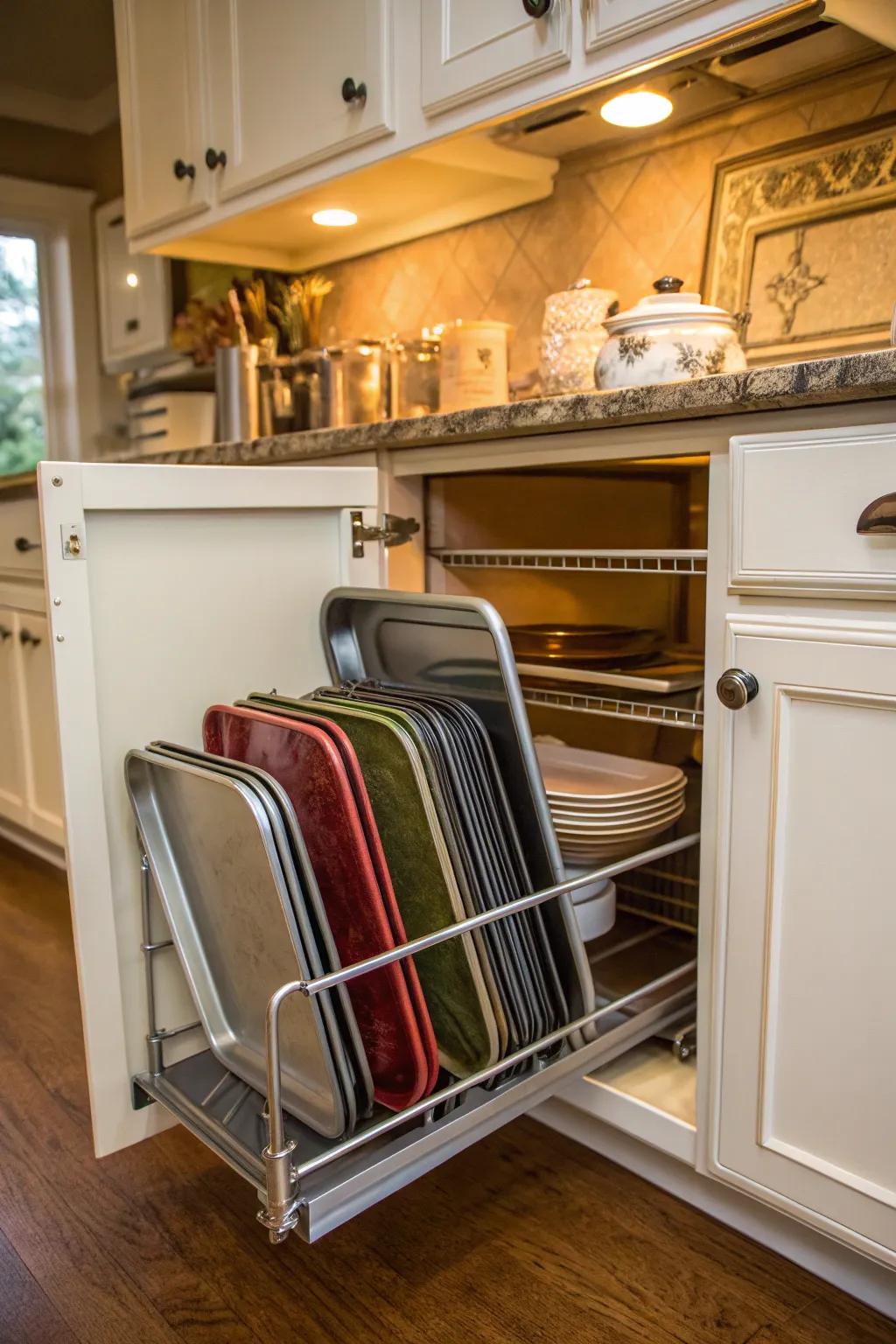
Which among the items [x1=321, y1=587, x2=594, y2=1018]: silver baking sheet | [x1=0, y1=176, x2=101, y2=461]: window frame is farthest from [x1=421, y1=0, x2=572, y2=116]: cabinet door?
[x1=0, y1=176, x2=101, y2=461]: window frame

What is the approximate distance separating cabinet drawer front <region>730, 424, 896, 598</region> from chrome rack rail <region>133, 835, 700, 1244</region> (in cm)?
32

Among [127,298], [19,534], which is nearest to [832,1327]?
[19,534]

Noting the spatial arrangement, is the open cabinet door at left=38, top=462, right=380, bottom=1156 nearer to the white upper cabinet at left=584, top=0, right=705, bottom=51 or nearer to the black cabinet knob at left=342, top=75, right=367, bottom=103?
the white upper cabinet at left=584, top=0, right=705, bottom=51

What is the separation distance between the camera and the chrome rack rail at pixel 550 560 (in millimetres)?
1154

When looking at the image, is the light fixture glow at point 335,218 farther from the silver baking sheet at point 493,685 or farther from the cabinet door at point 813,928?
the cabinet door at point 813,928

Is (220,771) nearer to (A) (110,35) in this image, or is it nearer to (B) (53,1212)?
(B) (53,1212)

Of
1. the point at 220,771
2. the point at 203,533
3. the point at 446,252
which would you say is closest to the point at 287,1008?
the point at 220,771

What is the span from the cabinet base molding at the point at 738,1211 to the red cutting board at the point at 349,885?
1.44 ft

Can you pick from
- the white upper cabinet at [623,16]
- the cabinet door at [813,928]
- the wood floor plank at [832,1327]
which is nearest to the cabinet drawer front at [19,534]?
the white upper cabinet at [623,16]

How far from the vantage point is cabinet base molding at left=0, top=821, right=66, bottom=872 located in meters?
2.37

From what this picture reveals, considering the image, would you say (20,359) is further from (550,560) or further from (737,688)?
(737,688)

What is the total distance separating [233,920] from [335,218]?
1.54m

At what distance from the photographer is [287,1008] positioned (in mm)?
886

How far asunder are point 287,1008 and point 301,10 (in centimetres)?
161
